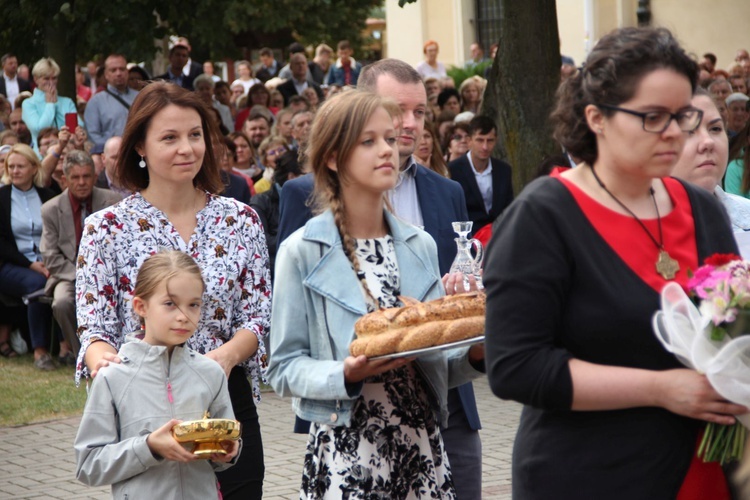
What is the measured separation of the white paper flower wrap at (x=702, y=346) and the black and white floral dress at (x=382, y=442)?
1305 millimetres

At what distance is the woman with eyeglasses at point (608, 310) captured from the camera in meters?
2.93

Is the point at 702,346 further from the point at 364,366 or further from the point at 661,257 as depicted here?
the point at 364,366

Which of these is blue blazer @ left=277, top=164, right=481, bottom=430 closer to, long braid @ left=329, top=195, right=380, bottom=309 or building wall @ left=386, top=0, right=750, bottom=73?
long braid @ left=329, top=195, right=380, bottom=309

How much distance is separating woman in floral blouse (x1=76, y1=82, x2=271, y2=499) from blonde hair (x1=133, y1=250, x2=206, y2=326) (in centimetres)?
19

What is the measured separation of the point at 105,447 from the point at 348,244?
114cm

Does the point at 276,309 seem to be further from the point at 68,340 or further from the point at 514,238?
the point at 68,340

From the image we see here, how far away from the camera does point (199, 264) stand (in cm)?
482

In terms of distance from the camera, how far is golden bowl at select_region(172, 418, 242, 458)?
4254 mm

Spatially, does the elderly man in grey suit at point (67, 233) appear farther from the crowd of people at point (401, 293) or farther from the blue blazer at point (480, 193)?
the crowd of people at point (401, 293)

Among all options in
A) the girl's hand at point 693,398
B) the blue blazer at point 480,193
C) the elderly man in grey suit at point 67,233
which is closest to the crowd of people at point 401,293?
the girl's hand at point 693,398

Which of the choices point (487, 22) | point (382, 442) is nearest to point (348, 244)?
point (382, 442)

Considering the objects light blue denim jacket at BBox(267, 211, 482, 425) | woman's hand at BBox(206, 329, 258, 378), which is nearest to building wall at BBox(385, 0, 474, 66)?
woman's hand at BBox(206, 329, 258, 378)

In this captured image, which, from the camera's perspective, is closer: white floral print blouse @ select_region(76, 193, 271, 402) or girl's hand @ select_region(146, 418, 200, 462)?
girl's hand @ select_region(146, 418, 200, 462)

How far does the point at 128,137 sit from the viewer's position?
15.9ft
